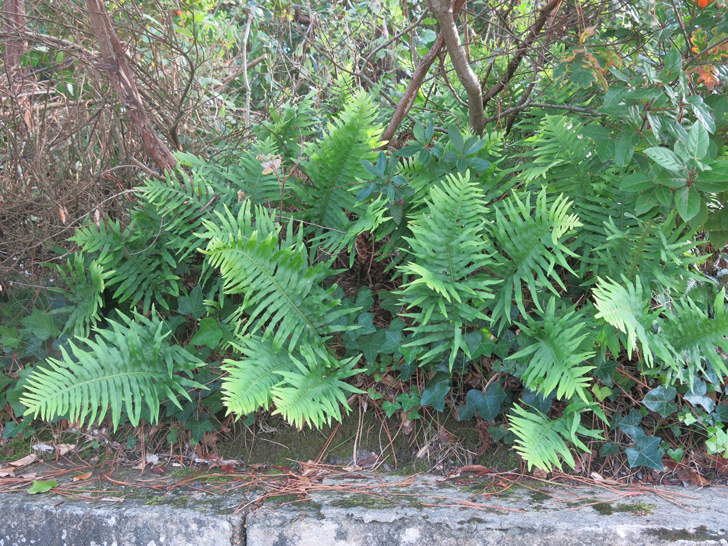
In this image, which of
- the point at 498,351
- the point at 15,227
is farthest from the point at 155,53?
the point at 498,351

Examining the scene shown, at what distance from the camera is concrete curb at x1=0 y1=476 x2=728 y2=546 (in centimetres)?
150

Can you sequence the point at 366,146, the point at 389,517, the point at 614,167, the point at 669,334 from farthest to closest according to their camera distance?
the point at 366,146 < the point at 614,167 < the point at 669,334 < the point at 389,517

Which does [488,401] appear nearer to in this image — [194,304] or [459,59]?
[194,304]

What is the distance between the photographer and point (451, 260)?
6.28 feet

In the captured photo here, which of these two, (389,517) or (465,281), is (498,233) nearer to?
(465,281)

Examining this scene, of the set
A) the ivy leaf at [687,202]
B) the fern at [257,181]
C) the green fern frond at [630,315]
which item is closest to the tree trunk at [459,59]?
the fern at [257,181]

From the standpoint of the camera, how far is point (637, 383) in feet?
6.58

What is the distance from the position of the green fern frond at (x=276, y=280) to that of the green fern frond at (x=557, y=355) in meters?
0.74

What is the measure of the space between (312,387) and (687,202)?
149cm

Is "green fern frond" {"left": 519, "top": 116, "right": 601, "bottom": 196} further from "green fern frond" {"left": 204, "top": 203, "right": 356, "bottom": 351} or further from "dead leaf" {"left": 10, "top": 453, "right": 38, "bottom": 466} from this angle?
"dead leaf" {"left": 10, "top": 453, "right": 38, "bottom": 466}

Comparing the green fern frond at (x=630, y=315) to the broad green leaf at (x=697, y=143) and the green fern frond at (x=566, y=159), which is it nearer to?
the broad green leaf at (x=697, y=143)

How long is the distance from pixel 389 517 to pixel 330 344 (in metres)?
0.81

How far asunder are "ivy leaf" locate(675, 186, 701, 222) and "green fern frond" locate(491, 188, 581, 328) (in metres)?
0.32

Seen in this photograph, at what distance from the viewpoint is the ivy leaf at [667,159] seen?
1629 millimetres
